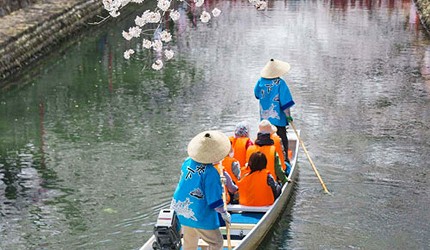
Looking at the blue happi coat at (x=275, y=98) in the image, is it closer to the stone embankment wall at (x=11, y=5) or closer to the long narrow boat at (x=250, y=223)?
the long narrow boat at (x=250, y=223)

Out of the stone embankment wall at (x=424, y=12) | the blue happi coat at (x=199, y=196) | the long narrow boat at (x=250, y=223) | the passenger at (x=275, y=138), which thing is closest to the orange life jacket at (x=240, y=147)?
the passenger at (x=275, y=138)

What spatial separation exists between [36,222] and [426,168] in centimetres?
595

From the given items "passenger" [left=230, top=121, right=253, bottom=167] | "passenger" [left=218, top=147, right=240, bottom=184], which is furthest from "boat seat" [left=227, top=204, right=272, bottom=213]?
"passenger" [left=230, top=121, right=253, bottom=167]

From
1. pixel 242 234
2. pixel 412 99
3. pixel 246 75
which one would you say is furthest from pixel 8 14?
pixel 242 234

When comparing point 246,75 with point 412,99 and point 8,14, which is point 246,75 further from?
point 8,14

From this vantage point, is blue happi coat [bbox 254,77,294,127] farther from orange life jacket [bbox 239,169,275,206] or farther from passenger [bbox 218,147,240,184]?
orange life jacket [bbox 239,169,275,206]

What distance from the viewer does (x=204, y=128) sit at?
1363 centimetres

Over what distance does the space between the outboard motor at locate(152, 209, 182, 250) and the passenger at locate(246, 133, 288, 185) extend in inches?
96.7

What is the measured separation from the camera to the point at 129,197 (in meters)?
10.4

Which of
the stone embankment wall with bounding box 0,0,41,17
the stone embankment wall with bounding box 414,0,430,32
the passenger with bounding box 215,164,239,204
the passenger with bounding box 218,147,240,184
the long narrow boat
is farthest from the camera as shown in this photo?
the stone embankment wall with bounding box 414,0,430,32

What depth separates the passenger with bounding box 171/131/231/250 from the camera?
22.4 ft

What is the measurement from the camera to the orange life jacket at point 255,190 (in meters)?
8.76

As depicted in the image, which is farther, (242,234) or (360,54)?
(360,54)

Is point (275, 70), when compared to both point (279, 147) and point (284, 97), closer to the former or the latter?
point (284, 97)
